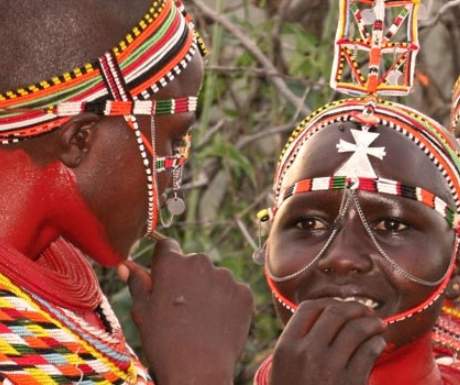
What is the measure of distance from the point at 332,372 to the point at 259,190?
10.6 ft

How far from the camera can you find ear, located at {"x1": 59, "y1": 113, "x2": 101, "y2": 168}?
2.50 m

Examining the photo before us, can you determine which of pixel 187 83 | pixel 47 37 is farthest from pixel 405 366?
pixel 47 37

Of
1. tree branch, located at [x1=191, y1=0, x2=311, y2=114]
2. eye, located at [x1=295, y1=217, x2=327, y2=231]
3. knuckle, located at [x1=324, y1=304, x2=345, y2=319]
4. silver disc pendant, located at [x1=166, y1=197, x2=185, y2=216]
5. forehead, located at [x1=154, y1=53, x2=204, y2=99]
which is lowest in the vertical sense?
knuckle, located at [x1=324, y1=304, x2=345, y2=319]

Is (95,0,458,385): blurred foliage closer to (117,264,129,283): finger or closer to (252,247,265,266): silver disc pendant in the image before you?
(252,247,265,266): silver disc pendant

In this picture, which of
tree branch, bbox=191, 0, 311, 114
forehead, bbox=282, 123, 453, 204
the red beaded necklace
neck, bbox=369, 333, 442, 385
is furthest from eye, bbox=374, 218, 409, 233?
tree branch, bbox=191, 0, 311, 114

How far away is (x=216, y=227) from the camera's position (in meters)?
5.69

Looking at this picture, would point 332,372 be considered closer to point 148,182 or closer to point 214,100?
point 148,182

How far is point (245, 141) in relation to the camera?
17.9 feet

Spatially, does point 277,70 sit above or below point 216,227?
above

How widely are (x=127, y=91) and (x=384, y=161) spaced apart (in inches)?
33.8

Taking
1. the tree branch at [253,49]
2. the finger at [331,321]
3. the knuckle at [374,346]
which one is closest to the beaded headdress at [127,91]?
the finger at [331,321]

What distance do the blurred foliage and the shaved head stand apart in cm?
246

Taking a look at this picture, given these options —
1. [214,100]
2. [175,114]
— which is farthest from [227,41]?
[175,114]

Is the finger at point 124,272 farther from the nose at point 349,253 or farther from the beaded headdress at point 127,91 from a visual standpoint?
the nose at point 349,253
